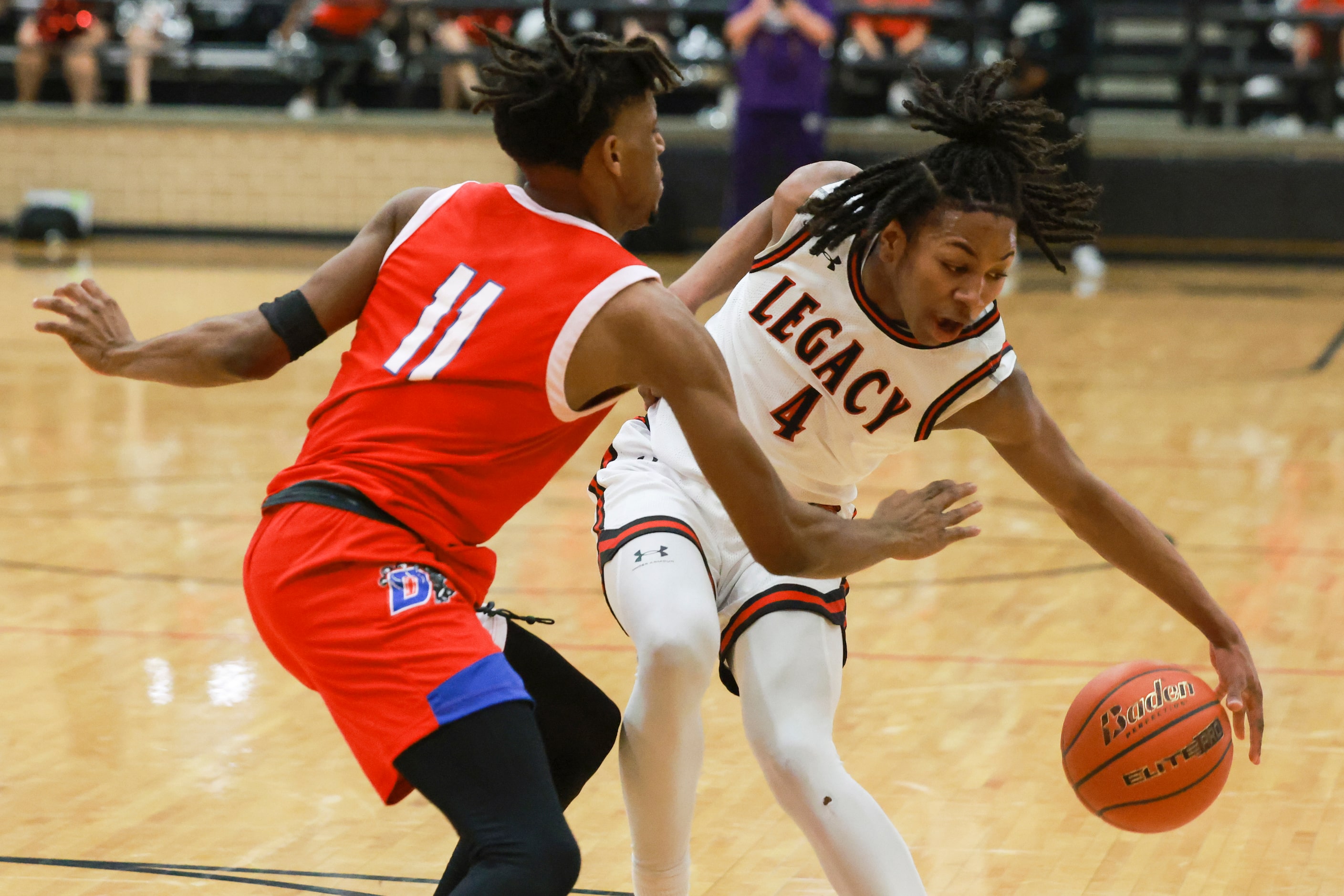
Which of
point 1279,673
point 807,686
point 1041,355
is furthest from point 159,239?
point 807,686

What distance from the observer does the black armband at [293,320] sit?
272 cm

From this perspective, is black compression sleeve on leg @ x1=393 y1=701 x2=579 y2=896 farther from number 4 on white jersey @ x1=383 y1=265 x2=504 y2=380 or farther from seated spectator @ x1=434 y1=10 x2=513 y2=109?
seated spectator @ x1=434 y1=10 x2=513 y2=109

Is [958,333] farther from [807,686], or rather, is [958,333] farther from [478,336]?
[478,336]

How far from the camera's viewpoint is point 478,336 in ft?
7.94

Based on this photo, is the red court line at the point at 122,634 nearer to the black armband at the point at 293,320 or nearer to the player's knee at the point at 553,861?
the black armband at the point at 293,320

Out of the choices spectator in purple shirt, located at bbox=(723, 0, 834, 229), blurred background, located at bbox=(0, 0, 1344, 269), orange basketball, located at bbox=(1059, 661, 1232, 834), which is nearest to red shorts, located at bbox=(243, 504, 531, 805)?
orange basketball, located at bbox=(1059, 661, 1232, 834)

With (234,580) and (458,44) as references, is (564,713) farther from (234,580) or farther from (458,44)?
(458,44)

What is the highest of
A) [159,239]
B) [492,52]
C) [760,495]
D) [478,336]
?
[492,52]

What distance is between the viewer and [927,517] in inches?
101

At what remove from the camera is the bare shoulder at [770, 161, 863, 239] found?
10.2 feet

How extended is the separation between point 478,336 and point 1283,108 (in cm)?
1388

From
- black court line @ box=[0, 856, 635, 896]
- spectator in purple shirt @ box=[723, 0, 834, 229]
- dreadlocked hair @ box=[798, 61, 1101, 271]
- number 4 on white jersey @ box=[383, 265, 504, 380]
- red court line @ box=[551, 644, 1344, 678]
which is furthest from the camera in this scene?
spectator in purple shirt @ box=[723, 0, 834, 229]

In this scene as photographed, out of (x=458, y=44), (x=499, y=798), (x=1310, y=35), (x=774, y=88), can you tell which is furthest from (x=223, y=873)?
(x=1310, y=35)

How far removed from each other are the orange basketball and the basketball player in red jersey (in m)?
0.69
